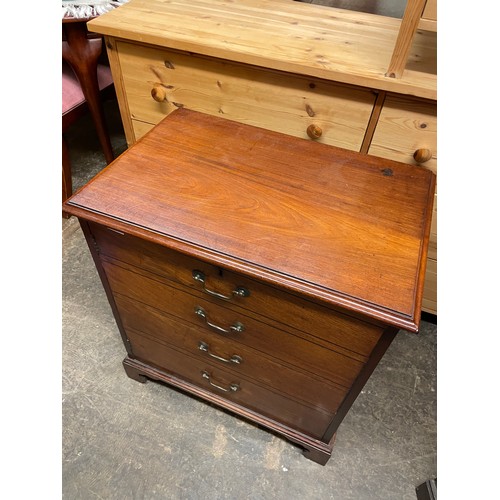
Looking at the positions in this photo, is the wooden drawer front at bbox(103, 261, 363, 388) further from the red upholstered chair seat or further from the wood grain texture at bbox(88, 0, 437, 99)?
the red upholstered chair seat

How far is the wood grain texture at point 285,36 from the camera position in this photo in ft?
2.73

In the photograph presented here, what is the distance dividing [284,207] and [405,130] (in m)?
0.40

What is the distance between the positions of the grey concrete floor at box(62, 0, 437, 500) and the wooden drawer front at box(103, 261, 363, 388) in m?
0.43

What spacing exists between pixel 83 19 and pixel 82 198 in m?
0.80

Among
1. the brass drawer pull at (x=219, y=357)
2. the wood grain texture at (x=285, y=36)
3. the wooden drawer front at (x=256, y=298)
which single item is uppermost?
the wood grain texture at (x=285, y=36)

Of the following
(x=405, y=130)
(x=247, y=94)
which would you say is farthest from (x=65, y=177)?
(x=405, y=130)

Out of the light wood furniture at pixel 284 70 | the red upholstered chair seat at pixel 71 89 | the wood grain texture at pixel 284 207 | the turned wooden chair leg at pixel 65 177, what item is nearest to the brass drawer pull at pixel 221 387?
the wood grain texture at pixel 284 207

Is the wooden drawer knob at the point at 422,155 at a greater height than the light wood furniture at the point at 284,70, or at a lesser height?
lesser

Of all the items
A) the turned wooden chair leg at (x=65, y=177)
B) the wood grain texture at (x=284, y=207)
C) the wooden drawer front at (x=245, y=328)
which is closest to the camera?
the wood grain texture at (x=284, y=207)

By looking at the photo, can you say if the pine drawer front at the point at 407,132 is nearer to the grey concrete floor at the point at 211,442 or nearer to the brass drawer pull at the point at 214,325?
the brass drawer pull at the point at 214,325

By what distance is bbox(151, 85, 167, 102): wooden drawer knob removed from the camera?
1.05m

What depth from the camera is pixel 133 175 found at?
0.75 metres

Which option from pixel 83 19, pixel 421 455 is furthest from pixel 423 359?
pixel 83 19

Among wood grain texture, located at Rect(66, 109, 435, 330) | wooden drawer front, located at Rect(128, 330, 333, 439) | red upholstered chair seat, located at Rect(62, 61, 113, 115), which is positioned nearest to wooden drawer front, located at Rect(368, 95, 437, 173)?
wood grain texture, located at Rect(66, 109, 435, 330)
